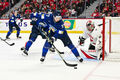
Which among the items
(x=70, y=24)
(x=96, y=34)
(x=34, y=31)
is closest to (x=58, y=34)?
(x=96, y=34)

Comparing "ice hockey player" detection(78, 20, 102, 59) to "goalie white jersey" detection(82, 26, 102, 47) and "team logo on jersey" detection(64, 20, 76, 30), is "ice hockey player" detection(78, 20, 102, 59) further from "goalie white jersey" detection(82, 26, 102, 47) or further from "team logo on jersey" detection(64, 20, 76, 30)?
"team logo on jersey" detection(64, 20, 76, 30)

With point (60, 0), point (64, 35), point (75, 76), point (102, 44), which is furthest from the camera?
point (60, 0)

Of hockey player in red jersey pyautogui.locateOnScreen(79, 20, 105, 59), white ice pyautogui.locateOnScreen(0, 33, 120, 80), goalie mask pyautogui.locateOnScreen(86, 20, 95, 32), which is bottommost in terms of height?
white ice pyautogui.locateOnScreen(0, 33, 120, 80)

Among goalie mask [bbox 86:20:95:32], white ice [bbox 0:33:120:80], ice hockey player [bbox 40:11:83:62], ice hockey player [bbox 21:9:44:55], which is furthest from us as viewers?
ice hockey player [bbox 21:9:44:55]

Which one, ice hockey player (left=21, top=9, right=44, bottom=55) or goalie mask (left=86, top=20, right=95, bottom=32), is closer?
goalie mask (left=86, top=20, right=95, bottom=32)

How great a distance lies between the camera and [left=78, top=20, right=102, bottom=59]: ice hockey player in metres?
4.70

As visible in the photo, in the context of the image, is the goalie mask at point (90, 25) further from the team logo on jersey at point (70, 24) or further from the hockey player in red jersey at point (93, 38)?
the team logo on jersey at point (70, 24)

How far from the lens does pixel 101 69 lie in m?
4.15

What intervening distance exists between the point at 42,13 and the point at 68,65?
157 cm

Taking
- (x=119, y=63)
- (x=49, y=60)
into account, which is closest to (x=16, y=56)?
(x=49, y=60)

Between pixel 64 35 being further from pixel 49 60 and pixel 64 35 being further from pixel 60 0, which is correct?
pixel 60 0

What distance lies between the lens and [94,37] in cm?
479

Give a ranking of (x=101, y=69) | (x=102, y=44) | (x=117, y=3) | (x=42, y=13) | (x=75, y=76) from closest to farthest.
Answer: (x=75, y=76)
(x=101, y=69)
(x=102, y=44)
(x=42, y=13)
(x=117, y=3)

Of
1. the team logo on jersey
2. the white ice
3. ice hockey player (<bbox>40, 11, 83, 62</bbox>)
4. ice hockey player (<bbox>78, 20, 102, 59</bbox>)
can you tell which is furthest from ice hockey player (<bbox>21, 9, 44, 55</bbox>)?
the team logo on jersey
